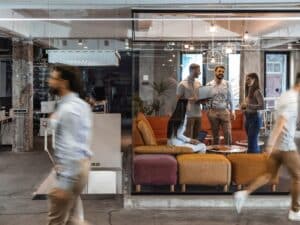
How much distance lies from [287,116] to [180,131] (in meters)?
2.77

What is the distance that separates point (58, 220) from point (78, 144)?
1.81ft

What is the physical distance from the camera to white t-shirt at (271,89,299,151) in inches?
196

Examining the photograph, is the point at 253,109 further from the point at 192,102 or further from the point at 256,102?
the point at 192,102

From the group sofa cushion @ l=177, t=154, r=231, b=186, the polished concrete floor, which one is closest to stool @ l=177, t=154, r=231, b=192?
sofa cushion @ l=177, t=154, r=231, b=186

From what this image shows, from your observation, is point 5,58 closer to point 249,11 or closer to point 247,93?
point 247,93

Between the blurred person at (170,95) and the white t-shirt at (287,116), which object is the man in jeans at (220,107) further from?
the white t-shirt at (287,116)

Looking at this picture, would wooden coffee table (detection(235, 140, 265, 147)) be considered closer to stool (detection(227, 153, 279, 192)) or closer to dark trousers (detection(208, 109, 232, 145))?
dark trousers (detection(208, 109, 232, 145))

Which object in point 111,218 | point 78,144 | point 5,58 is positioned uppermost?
point 5,58

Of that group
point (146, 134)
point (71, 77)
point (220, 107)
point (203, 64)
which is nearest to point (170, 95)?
point (203, 64)

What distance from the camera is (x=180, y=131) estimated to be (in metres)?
7.58

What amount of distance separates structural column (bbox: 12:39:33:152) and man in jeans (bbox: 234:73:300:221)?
6.93m

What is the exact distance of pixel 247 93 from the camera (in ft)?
28.5

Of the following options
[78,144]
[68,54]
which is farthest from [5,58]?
[78,144]

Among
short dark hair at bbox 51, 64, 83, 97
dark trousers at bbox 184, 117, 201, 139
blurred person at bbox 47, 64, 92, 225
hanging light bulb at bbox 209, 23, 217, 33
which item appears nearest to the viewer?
blurred person at bbox 47, 64, 92, 225
